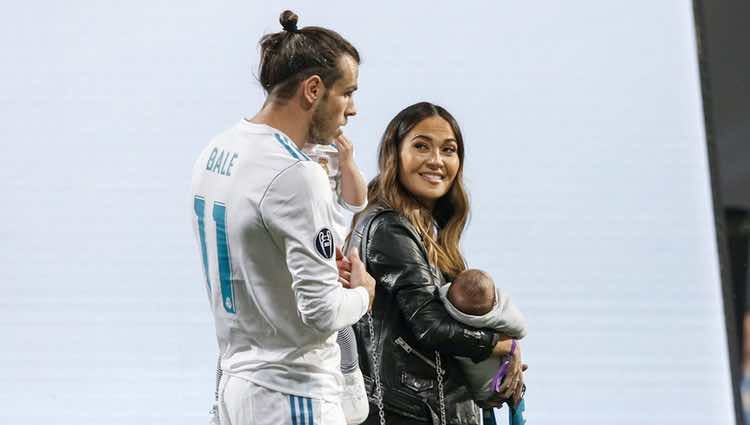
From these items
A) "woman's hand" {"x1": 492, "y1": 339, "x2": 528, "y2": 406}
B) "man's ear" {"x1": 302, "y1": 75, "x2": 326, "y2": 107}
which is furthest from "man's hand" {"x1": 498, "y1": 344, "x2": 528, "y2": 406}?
"man's ear" {"x1": 302, "y1": 75, "x2": 326, "y2": 107}

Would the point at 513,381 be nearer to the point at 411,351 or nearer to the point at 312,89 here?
the point at 411,351

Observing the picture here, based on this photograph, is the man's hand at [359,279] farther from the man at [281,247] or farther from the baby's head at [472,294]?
the baby's head at [472,294]

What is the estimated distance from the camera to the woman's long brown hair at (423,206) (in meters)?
2.63

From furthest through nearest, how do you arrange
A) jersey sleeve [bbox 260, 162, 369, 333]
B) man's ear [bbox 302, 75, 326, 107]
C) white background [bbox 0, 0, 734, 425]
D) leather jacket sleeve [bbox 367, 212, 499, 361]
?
white background [bbox 0, 0, 734, 425], leather jacket sleeve [bbox 367, 212, 499, 361], man's ear [bbox 302, 75, 326, 107], jersey sleeve [bbox 260, 162, 369, 333]

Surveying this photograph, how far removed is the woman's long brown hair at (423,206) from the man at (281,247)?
63cm

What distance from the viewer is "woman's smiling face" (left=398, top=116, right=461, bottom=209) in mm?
2668

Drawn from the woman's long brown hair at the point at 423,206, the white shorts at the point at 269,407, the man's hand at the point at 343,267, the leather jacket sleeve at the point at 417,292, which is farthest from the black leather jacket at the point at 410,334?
the white shorts at the point at 269,407

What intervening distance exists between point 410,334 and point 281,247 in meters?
0.68

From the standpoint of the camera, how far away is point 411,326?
2.43 metres

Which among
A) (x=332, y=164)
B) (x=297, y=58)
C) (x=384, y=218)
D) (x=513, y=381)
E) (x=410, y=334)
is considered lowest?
(x=513, y=381)

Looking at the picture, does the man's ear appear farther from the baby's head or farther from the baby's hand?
the baby's head

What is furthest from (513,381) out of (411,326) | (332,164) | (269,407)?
(269,407)

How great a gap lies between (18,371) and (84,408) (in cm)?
27

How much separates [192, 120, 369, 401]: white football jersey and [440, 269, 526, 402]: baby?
54cm
